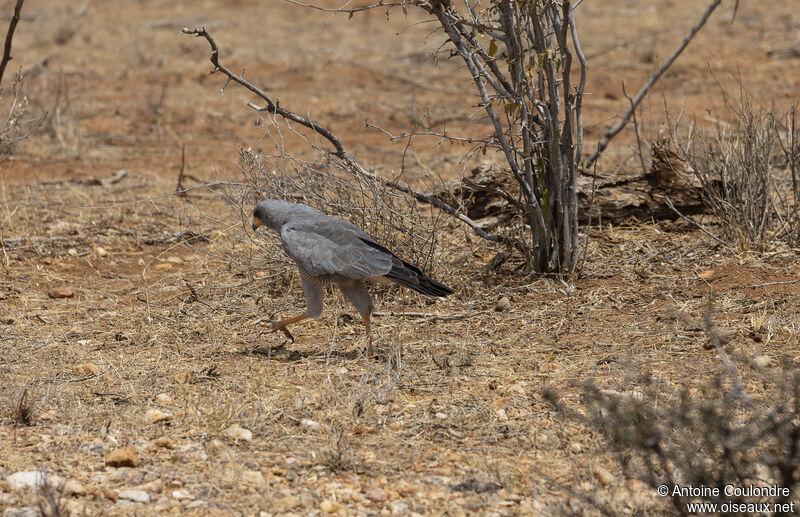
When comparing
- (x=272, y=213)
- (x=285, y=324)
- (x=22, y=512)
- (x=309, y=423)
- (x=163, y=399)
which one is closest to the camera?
(x=22, y=512)

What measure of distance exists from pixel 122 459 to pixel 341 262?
1737 millimetres

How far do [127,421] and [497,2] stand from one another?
324 cm

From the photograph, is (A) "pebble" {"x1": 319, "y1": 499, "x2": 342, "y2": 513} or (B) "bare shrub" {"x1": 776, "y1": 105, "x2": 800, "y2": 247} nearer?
(A) "pebble" {"x1": 319, "y1": 499, "x2": 342, "y2": 513}

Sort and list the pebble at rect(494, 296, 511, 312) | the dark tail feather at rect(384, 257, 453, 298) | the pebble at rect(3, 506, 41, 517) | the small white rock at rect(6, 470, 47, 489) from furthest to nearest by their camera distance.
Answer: the pebble at rect(494, 296, 511, 312)
the dark tail feather at rect(384, 257, 453, 298)
the small white rock at rect(6, 470, 47, 489)
the pebble at rect(3, 506, 41, 517)

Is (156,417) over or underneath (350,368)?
over

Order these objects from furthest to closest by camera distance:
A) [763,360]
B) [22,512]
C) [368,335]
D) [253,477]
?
[368,335] → [763,360] → [253,477] → [22,512]

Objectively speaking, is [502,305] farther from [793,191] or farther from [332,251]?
Answer: [793,191]

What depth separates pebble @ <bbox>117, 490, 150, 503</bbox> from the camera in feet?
11.2

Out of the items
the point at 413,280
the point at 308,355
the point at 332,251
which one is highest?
the point at 332,251

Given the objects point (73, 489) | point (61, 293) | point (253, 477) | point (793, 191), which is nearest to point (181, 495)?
point (253, 477)

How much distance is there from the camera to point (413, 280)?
197 inches

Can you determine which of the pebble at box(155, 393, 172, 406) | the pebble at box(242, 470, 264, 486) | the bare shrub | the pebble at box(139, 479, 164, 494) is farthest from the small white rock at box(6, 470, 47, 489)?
the bare shrub

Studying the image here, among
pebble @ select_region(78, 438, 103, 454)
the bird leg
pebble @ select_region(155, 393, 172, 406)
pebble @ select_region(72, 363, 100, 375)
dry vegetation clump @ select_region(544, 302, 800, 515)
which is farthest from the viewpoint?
the bird leg

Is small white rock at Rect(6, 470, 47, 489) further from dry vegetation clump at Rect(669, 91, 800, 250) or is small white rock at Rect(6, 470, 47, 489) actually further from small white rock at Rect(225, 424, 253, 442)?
dry vegetation clump at Rect(669, 91, 800, 250)
